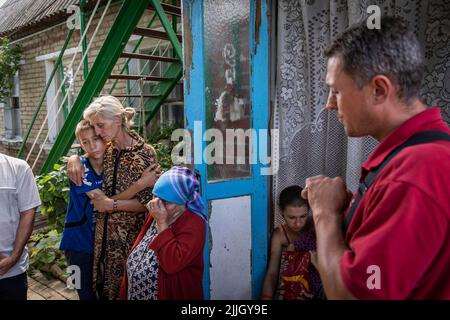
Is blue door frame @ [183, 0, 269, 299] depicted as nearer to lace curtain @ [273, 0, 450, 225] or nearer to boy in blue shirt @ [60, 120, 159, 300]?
lace curtain @ [273, 0, 450, 225]

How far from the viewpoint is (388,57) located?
42.8 inches

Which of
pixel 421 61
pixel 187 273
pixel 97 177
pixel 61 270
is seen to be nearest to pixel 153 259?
pixel 187 273

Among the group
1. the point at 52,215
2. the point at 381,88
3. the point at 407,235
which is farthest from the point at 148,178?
the point at 52,215

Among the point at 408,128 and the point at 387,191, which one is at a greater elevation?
the point at 408,128

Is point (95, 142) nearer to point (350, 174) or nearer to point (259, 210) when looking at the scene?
point (259, 210)

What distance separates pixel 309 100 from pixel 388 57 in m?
1.64

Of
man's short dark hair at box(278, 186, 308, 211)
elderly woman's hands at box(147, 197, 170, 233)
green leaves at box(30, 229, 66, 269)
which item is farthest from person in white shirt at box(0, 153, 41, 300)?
green leaves at box(30, 229, 66, 269)

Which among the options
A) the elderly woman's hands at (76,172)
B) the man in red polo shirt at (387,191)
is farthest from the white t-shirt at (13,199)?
the man in red polo shirt at (387,191)

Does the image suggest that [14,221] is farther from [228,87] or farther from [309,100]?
[309,100]

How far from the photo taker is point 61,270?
13.9ft

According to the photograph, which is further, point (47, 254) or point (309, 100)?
point (47, 254)

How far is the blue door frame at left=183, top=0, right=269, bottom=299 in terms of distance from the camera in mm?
2432

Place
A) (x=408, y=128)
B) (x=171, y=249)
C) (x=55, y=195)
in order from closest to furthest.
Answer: (x=408, y=128) < (x=171, y=249) < (x=55, y=195)

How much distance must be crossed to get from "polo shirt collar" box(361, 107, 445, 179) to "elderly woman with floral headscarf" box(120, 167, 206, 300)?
3.84 feet
